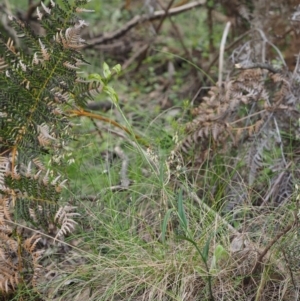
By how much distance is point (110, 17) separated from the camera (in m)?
6.32

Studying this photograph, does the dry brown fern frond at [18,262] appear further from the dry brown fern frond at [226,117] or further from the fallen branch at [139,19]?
the fallen branch at [139,19]

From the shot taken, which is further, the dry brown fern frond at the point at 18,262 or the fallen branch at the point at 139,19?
the fallen branch at the point at 139,19

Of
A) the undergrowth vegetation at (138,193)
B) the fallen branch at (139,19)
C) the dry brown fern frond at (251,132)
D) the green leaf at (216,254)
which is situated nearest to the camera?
the green leaf at (216,254)

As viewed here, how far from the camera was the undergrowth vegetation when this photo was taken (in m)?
2.41

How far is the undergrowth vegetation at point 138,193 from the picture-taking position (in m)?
2.41

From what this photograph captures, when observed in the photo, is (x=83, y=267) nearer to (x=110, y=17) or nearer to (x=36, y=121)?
(x=36, y=121)

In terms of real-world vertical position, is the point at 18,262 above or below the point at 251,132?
above

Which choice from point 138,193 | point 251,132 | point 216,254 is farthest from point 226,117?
point 216,254

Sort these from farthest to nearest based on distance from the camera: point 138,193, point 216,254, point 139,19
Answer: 1. point 139,19
2. point 138,193
3. point 216,254

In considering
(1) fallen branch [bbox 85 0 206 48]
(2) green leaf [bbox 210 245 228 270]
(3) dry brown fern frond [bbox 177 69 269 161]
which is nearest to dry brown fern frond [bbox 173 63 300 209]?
(3) dry brown fern frond [bbox 177 69 269 161]

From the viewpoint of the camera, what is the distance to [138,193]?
281cm

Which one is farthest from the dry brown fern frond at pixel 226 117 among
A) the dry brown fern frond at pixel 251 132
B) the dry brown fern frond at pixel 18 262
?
the dry brown fern frond at pixel 18 262

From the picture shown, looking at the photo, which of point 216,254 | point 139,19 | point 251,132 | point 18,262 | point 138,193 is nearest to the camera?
point 216,254

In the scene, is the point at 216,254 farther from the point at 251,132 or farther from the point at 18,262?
the point at 251,132
